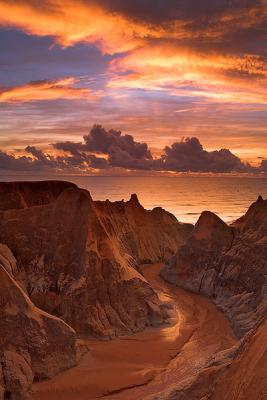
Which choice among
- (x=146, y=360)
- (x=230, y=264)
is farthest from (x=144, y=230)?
(x=146, y=360)

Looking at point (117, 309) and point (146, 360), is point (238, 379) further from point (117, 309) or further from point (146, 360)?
point (117, 309)

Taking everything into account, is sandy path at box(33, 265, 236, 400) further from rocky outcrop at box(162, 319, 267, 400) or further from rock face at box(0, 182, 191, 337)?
rocky outcrop at box(162, 319, 267, 400)

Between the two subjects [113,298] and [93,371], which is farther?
[113,298]

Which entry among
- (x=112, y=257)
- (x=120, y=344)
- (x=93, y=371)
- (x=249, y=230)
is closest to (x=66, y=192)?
(x=112, y=257)

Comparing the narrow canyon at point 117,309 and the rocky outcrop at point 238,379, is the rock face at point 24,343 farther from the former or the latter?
the rocky outcrop at point 238,379

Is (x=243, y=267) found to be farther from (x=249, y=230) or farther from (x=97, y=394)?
(x=97, y=394)

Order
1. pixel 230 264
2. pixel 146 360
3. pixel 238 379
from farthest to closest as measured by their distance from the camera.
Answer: pixel 230 264 < pixel 146 360 < pixel 238 379
